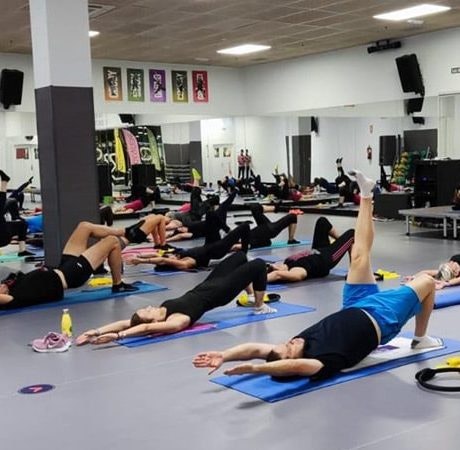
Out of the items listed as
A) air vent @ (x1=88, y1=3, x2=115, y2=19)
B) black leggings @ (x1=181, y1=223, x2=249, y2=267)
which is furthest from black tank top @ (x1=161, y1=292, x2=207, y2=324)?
air vent @ (x1=88, y1=3, x2=115, y2=19)

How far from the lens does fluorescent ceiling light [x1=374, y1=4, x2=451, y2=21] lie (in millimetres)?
10078

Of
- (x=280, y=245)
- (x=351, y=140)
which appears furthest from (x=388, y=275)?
(x=351, y=140)

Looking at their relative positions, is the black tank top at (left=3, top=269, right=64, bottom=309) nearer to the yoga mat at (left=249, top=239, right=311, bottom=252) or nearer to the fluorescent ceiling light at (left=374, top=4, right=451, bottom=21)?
the yoga mat at (left=249, top=239, right=311, bottom=252)

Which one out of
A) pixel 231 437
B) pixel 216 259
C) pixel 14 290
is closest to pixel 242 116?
pixel 216 259

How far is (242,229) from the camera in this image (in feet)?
24.4

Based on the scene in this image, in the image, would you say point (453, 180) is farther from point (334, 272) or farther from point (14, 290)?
point (14, 290)

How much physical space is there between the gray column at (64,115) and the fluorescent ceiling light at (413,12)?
16.9 ft

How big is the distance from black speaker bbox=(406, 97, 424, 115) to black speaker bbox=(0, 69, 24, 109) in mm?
7212

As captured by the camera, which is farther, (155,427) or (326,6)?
(326,6)

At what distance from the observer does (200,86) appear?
1527 cm

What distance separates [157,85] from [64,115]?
761cm

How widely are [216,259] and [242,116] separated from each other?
8800 millimetres

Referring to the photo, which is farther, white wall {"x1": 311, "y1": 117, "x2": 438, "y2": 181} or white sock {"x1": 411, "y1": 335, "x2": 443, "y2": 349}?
white wall {"x1": 311, "y1": 117, "x2": 438, "y2": 181}

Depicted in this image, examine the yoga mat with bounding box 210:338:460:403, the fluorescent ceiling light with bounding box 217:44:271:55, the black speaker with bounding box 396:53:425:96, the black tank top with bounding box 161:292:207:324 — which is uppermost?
the fluorescent ceiling light with bounding box 217:44:271:55
